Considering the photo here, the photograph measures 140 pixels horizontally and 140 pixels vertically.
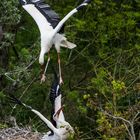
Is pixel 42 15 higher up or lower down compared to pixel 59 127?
higher up

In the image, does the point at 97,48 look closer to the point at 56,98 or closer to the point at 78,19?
the point at 78,19

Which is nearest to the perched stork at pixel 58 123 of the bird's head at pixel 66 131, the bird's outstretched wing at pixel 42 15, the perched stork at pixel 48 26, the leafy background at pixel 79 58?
the bird's head at pixel 66 131

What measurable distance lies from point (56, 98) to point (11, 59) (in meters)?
4.37

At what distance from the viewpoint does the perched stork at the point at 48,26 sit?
21.4 ft

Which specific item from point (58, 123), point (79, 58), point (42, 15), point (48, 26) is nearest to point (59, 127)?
point (58, 123)

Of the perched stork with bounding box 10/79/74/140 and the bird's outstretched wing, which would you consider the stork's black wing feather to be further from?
the perched stork with bounding box 10/79/74/140

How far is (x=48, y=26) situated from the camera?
6.61 m

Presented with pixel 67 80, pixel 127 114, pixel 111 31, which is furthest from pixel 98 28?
pixel 127 114

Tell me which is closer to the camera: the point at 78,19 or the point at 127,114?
the point at 127,114

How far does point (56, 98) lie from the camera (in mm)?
6645

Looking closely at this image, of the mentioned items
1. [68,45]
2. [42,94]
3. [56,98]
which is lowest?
[42,94]

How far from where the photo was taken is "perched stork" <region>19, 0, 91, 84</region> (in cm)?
653

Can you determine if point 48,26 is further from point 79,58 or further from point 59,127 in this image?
point 79,58

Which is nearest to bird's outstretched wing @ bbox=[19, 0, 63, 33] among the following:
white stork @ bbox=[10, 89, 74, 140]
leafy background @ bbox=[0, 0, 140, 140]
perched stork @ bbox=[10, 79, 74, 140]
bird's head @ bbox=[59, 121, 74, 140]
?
perched stork @ bbox=[10, 79, 74, 140]
